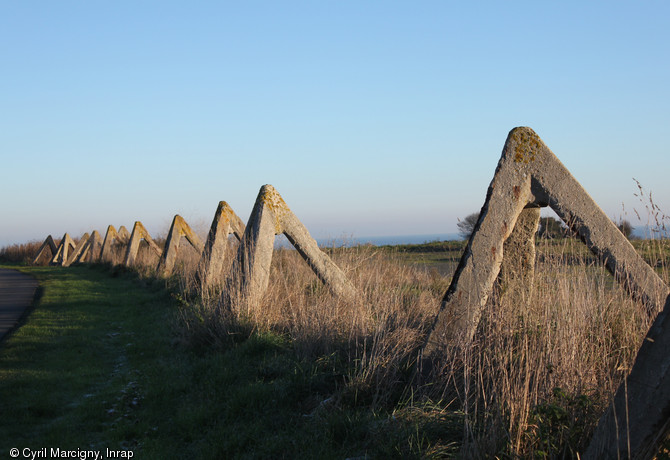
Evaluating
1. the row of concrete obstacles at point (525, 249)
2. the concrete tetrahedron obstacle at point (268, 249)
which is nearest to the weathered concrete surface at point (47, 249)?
the concrete tetrahedron obstacle at point (268, 249)

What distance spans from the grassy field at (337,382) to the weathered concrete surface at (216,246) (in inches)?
133

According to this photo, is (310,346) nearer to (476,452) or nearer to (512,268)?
(512,268)

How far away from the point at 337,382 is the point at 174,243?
12.2 metres

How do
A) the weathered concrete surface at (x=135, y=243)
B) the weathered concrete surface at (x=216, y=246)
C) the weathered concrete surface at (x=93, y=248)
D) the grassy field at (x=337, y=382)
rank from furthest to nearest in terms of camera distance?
the weathered concrete surface at (x=93, y=248)
the weathered concrete surface at (x=135, y=243)
the weathered concrete surface at (x=216, y=246)
the grassy field at (x=337, y=382)

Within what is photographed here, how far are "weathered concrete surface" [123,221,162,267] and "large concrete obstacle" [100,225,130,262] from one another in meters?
3.44

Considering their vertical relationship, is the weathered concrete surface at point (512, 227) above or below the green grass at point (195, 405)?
above

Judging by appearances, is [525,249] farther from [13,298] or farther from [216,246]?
[13,298]

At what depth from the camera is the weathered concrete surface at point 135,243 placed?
63.8 feet

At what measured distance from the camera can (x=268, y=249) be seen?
797 cm

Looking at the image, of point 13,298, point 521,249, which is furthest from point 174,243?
point 521,249

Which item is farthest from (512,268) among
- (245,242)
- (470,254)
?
(245,242)

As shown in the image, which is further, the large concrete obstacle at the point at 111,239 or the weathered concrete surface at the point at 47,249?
the weathered concrete surface at the point at 47,249

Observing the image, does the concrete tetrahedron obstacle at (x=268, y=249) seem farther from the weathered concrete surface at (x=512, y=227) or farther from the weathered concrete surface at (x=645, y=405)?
the weathered concrete surface at (x=645, y=405)

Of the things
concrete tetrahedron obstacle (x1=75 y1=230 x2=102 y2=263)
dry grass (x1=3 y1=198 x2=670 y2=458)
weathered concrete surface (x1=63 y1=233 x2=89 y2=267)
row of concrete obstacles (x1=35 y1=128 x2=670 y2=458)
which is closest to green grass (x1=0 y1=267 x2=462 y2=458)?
dry grass (x1=3 y1=198 x2=670 y2=458)
